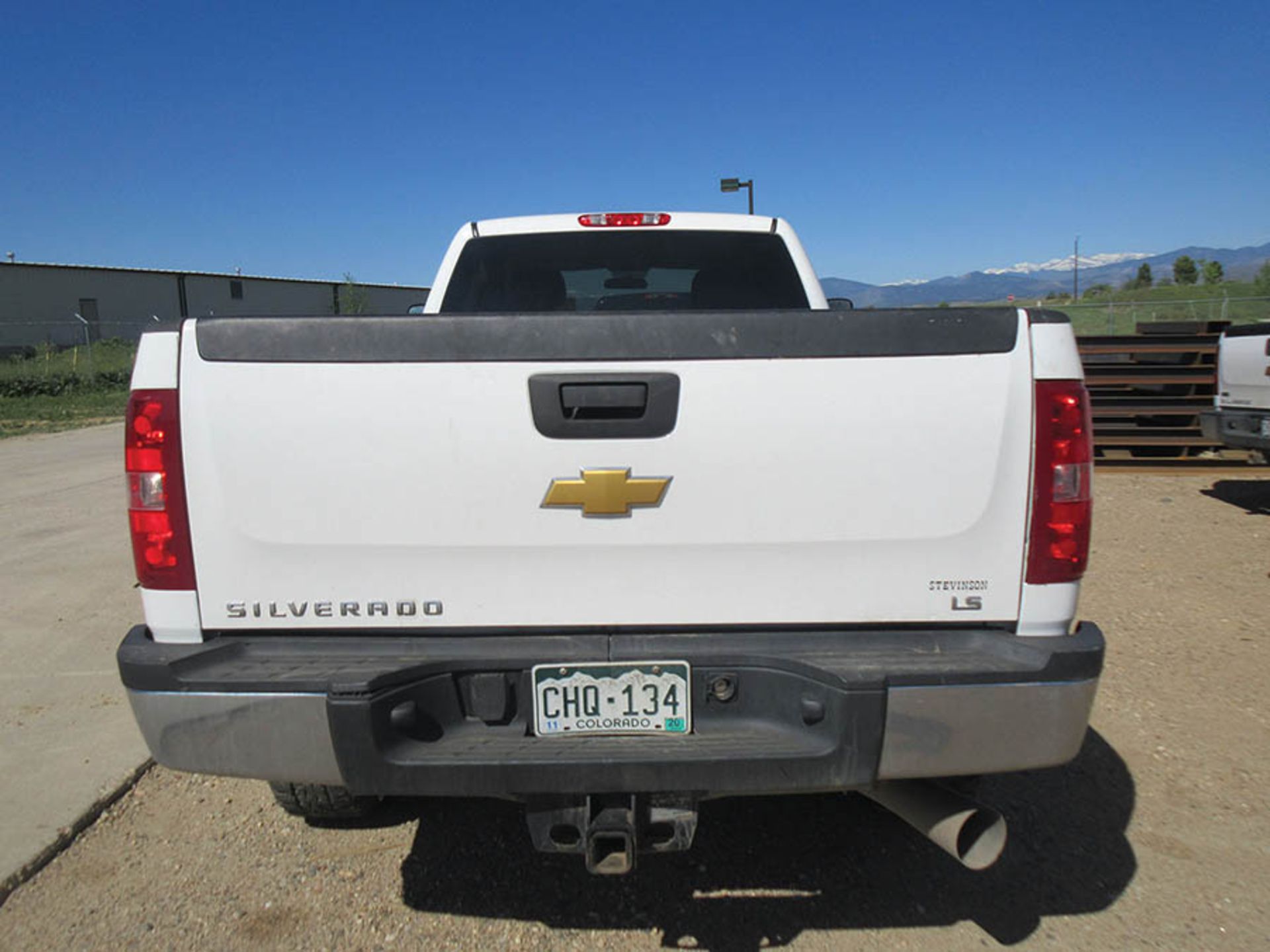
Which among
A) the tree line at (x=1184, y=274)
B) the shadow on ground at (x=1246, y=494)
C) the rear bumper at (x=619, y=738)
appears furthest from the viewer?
the tree line at (x=1184, y=274)

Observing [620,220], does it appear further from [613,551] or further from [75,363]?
[75,363]

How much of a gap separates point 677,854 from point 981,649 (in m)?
1.32

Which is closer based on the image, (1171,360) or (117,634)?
(117,634)

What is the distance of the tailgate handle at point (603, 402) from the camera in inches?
78.7

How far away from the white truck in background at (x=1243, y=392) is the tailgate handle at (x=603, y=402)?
23.5 ft

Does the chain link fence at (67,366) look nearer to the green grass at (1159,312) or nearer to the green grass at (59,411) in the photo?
the green grass at (59,411)

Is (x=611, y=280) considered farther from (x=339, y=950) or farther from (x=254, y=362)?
(x=339, y=950)

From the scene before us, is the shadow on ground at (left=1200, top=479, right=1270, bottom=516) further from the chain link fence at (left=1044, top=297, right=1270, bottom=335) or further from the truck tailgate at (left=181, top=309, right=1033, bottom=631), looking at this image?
the chain link fence at (left=1044, top=297, right=1270, bottom=335)

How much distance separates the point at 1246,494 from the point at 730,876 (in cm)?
819

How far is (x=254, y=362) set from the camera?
6.55 feet

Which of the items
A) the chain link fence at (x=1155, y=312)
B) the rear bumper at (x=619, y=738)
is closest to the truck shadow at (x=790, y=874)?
the rear bumper at (x=619, y=738)

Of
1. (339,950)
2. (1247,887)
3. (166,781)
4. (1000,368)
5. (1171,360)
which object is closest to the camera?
(1000,368)

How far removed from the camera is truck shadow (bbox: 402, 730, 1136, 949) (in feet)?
8.24

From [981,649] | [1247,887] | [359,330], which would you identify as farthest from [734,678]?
[1247,887]
